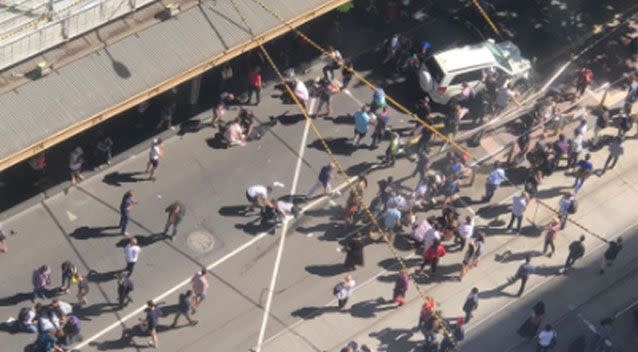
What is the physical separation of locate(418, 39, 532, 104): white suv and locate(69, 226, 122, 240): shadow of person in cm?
1085

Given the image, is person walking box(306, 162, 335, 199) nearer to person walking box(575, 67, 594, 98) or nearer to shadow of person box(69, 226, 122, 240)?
shadow of person box(69, 226, 122, 240)

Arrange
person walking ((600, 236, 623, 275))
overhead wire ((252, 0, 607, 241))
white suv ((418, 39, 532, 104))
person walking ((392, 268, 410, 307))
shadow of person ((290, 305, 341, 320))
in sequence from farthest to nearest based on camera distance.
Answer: white suv ((418, 39, 532, 104)) < overhead wire ((252, 0, 607, 241)) < person walking ((600, 236, 623, 275)) < shadow of person ((290, 305, 341, 320)) < person walking ((392, 268, 410, 307))

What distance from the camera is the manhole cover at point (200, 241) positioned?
3378 centimetres

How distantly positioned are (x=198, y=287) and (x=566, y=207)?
10.8 m

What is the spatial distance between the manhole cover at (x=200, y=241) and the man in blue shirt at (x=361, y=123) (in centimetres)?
568

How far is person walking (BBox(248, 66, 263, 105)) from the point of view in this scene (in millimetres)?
36625

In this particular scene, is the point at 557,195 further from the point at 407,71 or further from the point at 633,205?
the point at 407,71

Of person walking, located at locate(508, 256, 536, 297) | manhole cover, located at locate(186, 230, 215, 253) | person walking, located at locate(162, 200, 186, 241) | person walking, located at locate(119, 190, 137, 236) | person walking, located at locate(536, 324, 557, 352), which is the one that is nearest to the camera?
person walking, located at locate(536, 324, 557, 352)

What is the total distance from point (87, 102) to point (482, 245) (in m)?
11.5

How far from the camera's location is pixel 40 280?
103ft

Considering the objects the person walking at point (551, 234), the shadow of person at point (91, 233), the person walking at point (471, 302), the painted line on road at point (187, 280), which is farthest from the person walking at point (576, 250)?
the shadow of person at point (91, 233)

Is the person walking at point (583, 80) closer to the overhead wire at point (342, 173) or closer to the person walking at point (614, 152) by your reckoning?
the person walking at point (614, 152)

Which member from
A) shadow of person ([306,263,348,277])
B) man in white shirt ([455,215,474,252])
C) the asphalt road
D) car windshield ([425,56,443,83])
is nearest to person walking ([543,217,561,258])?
man in white shirt ([455,215,474,252])

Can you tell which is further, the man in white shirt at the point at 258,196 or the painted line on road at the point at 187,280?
the man in white shirt at the point at 258,196
